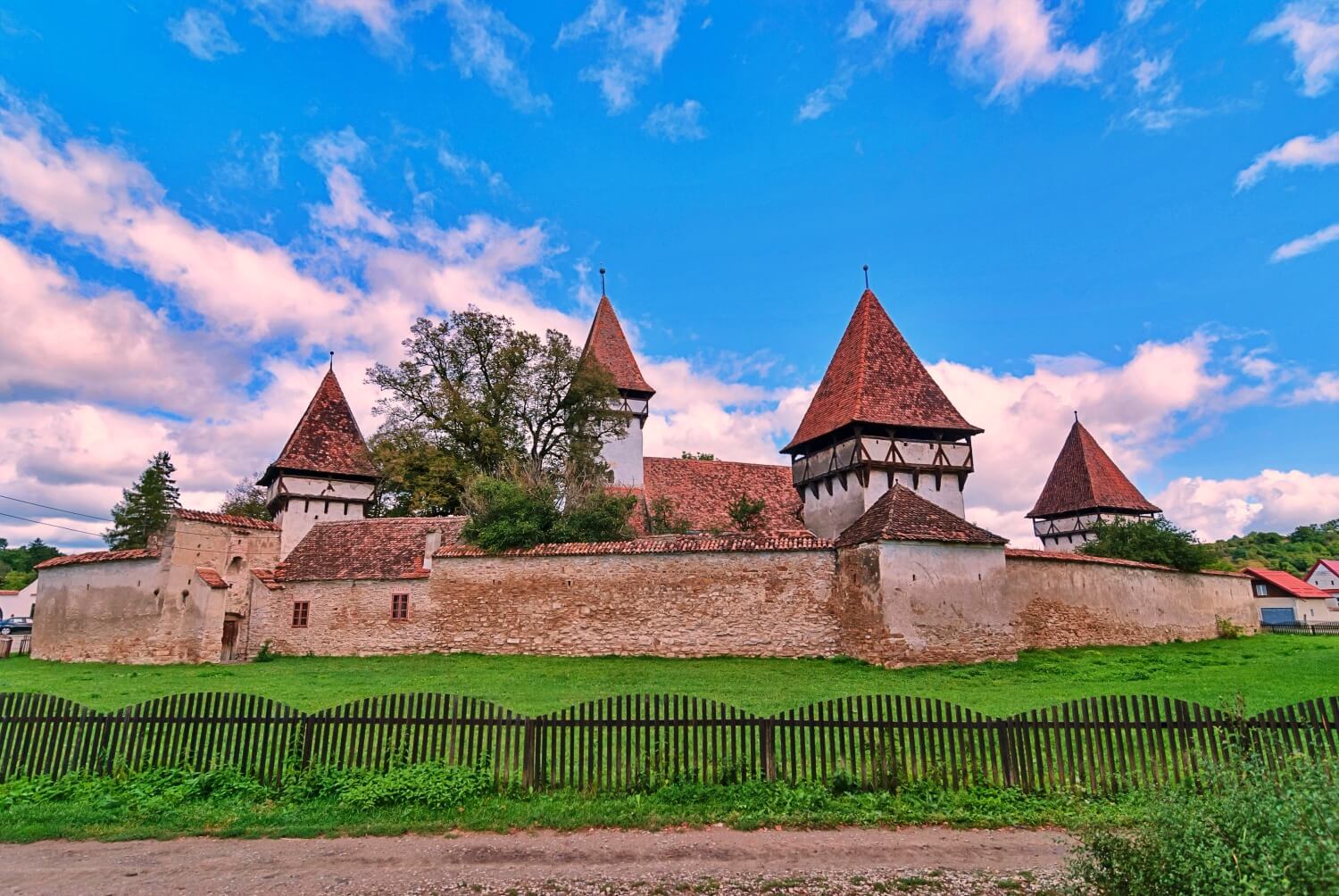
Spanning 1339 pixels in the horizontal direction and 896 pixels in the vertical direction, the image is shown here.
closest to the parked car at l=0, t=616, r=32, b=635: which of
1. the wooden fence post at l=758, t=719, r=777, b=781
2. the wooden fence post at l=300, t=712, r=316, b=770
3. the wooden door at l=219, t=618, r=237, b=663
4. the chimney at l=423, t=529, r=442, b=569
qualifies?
the wooden door at l=219, t=618, r=237, b=663

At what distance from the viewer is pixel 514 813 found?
7.14 metres

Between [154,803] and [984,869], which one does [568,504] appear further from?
[984,869]

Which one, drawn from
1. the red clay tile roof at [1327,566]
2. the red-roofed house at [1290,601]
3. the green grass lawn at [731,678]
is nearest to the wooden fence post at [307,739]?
the green grass lawn at [731,678]

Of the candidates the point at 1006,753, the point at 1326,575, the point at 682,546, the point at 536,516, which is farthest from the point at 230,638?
the point at 1326,575

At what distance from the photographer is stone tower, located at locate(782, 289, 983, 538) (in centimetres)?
2511

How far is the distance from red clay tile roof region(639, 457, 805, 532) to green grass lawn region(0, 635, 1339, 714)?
1272cm

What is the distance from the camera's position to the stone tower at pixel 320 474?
28250 mm

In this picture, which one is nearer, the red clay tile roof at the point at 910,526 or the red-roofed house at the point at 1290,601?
the red clay tile roof at the point at 910,526

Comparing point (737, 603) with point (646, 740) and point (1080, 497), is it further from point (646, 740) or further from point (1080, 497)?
point (1080, 497)

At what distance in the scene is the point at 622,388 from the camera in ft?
115

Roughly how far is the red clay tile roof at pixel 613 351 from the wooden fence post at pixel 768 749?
89.9 feet

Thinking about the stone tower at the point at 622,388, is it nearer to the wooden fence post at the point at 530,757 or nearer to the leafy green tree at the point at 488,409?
the leafy green tree at the point at 488,409

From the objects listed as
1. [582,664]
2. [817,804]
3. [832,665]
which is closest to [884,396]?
[832,665]

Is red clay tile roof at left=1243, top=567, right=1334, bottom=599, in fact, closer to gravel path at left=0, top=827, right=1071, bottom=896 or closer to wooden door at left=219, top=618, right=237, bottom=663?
gravel path at left=0, top=827, right=1071, bottom=896
